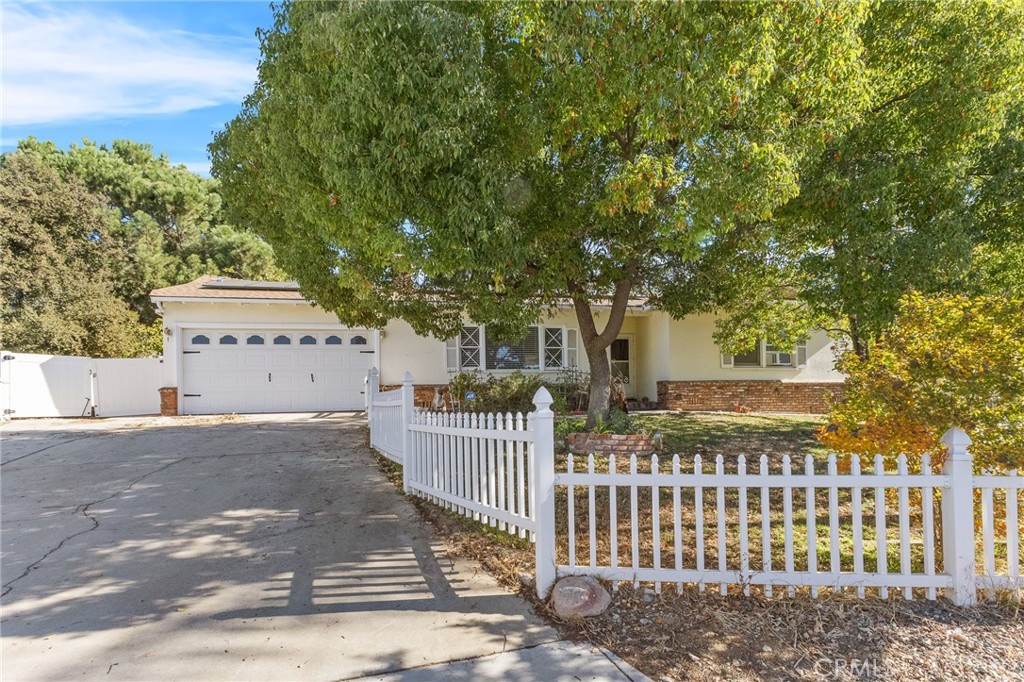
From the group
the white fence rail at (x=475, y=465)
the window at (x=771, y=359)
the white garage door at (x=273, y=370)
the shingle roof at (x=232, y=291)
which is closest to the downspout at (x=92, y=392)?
the shingle roof at (x=232, y=291)

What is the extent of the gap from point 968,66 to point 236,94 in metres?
8.86

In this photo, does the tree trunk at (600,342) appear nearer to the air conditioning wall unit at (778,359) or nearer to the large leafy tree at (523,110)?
the large leafy tree at (523,110)

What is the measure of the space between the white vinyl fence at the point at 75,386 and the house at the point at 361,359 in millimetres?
2570

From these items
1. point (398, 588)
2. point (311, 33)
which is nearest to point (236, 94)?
point (311, 33)

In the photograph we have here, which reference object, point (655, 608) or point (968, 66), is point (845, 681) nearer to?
point (655, 608)

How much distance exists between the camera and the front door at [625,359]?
55.9 feet

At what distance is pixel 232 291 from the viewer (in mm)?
15555

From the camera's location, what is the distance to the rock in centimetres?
339

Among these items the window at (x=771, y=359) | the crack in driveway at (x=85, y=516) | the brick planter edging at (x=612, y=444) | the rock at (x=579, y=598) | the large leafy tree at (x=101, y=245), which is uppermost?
the large leafy tree at (x=101, y=245)

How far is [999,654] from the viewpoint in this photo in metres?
2.93

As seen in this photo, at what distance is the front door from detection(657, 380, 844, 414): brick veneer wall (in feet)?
5.01

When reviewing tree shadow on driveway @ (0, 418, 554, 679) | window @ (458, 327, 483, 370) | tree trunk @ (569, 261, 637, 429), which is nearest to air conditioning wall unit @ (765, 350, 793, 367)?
window @ (458, 327, 483, 370)

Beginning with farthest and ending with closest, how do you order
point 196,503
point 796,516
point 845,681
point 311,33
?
point 196,503, point 796,516, point 311,33, point 845,681

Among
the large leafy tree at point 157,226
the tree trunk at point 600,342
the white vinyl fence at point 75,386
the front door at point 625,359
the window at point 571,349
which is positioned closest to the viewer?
the tree trunk at point 600,342
